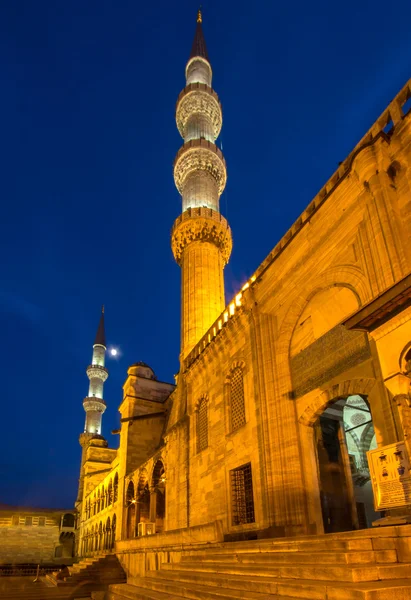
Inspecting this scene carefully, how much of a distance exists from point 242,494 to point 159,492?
932cm

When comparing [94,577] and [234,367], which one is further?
[94,577]

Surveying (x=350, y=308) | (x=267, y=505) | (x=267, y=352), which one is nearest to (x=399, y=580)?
(x=350, y=308)

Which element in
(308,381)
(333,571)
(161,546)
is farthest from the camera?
(161,546)

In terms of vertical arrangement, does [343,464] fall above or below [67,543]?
above

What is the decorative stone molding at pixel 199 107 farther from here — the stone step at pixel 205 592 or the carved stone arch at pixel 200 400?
the stone step at pixel 205 592

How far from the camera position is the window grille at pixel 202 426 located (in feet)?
53.6

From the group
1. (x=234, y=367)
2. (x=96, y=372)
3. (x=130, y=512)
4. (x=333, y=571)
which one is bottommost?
(x=333, y=571)

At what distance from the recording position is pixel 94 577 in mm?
16516

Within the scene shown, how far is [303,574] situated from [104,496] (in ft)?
95.5

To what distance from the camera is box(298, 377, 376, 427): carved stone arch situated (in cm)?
886

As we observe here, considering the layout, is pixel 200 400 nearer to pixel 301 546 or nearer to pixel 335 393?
pixel 335 393

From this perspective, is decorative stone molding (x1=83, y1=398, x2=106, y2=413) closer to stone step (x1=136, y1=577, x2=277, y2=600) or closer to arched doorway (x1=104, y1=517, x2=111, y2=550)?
arched doorway (x1=104, y1=517, x2=111, y2=550)

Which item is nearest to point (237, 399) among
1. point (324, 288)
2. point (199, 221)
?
point (324, 288)

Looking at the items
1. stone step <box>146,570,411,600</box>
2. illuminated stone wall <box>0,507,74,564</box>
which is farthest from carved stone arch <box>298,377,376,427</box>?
illuminated stone wall <box>0,507,74,564</box>
